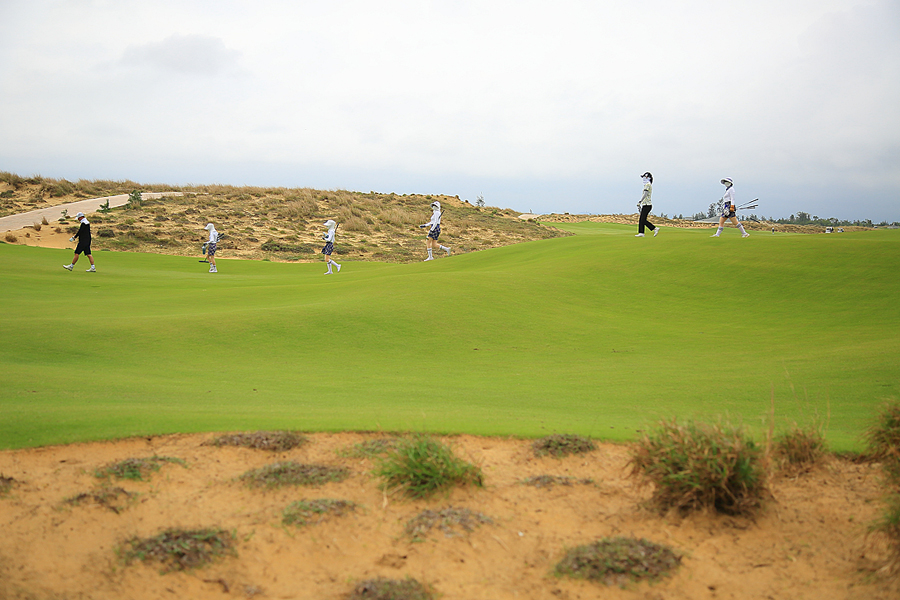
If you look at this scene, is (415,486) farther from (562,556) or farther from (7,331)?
(7,331)

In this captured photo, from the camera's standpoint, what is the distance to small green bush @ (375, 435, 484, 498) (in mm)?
5195

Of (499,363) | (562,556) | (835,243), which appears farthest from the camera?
(835,243)

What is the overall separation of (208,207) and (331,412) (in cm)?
4455

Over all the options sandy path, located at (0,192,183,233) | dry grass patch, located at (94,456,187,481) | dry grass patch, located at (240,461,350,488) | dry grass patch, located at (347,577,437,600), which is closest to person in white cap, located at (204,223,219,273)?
sandy path, located at (0,192,183,233)

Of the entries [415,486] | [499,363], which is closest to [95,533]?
[415,486]

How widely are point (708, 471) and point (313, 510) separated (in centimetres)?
315

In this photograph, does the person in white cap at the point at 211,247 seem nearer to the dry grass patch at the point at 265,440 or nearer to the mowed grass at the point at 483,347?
the mowed grass at the point at 483,347

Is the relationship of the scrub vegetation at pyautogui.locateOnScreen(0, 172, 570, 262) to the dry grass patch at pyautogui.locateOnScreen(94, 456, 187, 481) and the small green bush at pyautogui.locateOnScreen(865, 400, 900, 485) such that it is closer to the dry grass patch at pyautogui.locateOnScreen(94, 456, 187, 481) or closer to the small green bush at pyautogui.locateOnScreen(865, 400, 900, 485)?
the dry grass patch at pyautogui.locateOnScreen(94, 456, 187, 481)

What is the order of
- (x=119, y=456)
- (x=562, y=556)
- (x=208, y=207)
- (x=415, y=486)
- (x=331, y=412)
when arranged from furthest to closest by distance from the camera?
(x=208, y=207), (x=331, y=412), (x=119, y=456), (x=415, y=486), (x=562, y=556)

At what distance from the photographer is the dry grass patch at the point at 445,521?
464 centimetres

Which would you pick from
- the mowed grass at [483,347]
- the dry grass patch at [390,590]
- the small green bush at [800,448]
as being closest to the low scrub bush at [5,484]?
the mowed grass at [483,347]

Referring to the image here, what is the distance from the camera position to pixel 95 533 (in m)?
4.58

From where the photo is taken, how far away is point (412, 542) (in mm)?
4547

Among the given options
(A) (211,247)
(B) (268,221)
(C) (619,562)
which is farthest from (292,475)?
(B) (268,221)
